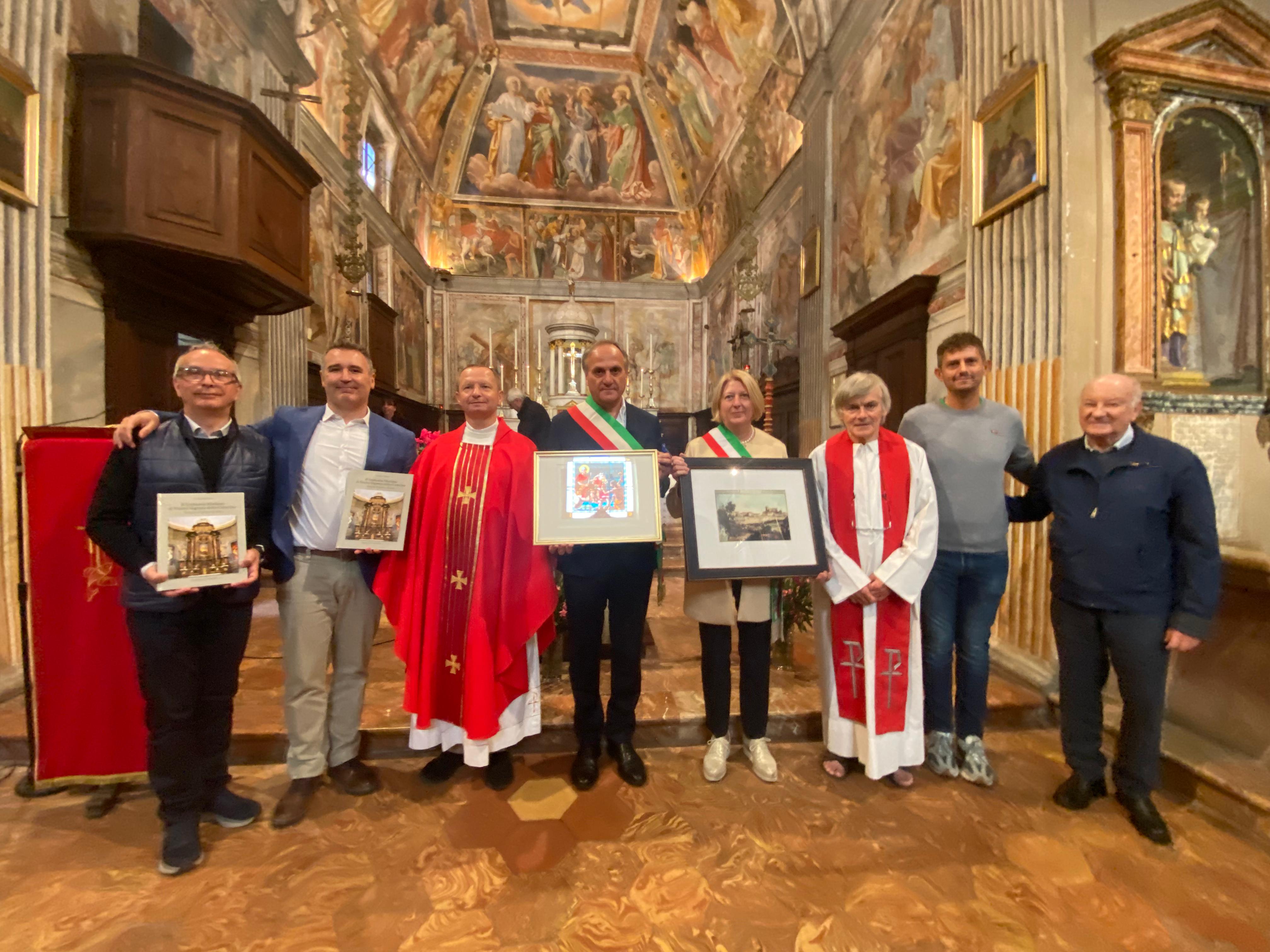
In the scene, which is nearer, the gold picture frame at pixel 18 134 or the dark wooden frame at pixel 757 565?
the dark wooden frame at pixel 757 565

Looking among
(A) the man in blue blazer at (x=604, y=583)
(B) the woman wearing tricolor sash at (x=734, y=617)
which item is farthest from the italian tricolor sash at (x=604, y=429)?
(B) the woman wearing tricolor sash at (x=734, y=617)

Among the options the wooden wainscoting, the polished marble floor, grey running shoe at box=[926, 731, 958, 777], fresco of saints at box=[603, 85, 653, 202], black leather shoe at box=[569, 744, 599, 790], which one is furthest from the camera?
fresco of saints at box=[603, 85, 653, 202]

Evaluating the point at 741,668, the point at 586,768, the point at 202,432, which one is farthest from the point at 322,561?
the point at 741,668

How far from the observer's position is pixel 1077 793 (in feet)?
9.27

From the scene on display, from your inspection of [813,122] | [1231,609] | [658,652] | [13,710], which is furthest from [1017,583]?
[813,122]

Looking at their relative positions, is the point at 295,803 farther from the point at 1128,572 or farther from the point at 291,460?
the point at 1128,572

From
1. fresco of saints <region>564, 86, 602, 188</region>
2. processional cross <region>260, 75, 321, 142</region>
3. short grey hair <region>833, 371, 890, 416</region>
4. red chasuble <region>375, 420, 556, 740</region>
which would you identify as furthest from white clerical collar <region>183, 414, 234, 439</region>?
fresco of saints <region>564, 86, 602, 188</region>

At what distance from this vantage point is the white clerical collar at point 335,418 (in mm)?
2773

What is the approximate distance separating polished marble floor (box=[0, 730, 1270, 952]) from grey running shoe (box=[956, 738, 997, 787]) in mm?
55

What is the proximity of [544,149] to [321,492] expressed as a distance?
15955mm

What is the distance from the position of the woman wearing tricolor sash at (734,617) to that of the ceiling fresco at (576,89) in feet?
28.8

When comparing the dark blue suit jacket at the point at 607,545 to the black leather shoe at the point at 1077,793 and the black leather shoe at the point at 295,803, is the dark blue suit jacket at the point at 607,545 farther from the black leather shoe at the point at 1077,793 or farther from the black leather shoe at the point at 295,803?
the black leather shoe at the point at 1077,793

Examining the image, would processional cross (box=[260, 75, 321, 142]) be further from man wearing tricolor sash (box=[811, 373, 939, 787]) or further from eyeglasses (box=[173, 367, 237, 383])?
man wearing tricolor sash (box=[811, 373, 939, 787])

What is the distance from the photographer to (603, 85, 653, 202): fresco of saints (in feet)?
50.6
